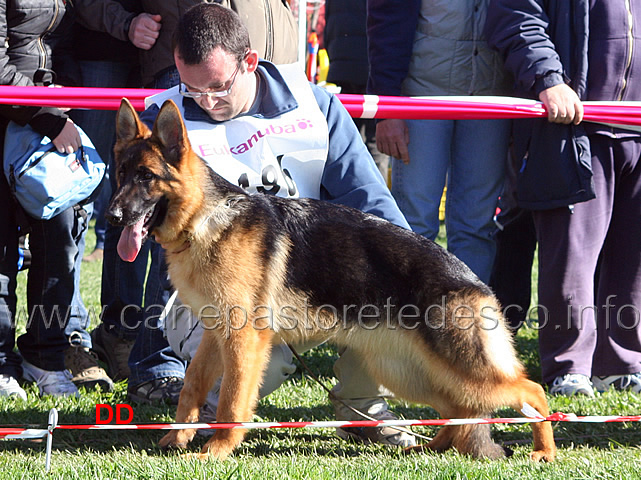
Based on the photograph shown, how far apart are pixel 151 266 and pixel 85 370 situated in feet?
2.50

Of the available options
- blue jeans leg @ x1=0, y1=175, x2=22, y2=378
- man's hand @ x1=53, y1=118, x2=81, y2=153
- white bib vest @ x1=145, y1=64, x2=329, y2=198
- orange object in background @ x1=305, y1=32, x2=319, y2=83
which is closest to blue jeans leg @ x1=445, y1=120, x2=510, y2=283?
white bib vest @ x1=145, y1=64, x2=329, y2=198

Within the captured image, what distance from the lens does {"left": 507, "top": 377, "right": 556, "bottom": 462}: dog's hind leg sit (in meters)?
3.14

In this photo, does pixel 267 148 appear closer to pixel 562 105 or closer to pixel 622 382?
pixel 562 105

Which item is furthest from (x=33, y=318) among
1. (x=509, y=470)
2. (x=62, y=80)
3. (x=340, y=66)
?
(x=340, y=66)

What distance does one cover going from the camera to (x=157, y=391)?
412 cm

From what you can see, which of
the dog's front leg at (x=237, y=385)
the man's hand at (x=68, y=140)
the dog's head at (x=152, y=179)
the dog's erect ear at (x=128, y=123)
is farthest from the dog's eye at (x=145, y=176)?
the man's hand at (x=68, y=140)

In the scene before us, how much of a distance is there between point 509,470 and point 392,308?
2.57ft

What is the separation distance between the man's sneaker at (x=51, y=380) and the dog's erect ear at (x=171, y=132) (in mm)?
1767

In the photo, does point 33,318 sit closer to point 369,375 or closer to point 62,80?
point 62,80

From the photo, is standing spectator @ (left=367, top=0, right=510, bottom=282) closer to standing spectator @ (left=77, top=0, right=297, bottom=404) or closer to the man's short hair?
standing spectator @ (left=77, top=0, right=297, bottom=404)

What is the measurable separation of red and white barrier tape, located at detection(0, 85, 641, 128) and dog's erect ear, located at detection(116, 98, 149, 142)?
2.94ft

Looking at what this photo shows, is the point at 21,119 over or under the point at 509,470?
over

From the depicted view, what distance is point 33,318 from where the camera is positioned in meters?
4.29

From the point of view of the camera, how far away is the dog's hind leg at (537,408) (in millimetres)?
3145
